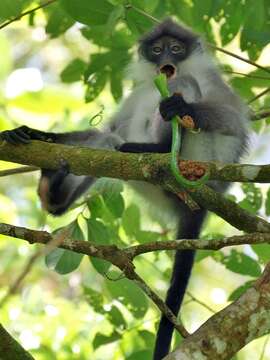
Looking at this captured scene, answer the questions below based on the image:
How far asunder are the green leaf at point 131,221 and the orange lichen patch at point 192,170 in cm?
125

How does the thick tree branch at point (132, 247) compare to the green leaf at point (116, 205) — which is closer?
the thick tree branch at point (132, 247)

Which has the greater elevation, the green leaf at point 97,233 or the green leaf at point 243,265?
the green leaf at point 243,265

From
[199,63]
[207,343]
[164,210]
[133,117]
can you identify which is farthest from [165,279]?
[207,343]

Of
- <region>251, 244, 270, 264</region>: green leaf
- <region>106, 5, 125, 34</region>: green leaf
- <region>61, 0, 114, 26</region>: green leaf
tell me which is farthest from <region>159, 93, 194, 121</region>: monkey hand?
<region>251, 244, 270, 264</region>: green leaf

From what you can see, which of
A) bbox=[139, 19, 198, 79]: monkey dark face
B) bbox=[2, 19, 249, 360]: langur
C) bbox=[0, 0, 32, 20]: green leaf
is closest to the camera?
bbox=[0, 0, 32, 20]: green leaf

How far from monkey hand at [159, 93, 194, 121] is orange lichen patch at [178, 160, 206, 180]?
0.77 m

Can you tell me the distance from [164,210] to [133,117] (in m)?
0.62

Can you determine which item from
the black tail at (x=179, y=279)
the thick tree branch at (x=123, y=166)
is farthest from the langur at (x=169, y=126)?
the thick tree branch at (x=123, y=166)

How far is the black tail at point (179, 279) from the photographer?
3.41m

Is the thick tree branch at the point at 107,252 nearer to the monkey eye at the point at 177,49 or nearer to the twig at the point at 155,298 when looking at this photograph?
the twig at the point at 155,298

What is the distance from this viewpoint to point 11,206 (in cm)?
488

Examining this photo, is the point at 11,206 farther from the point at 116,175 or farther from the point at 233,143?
the point at 116,175

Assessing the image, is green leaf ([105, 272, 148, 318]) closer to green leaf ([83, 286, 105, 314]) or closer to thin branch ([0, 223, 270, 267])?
green leaf ([83, 286, 105, 314])

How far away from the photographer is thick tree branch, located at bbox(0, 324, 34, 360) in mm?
2875
